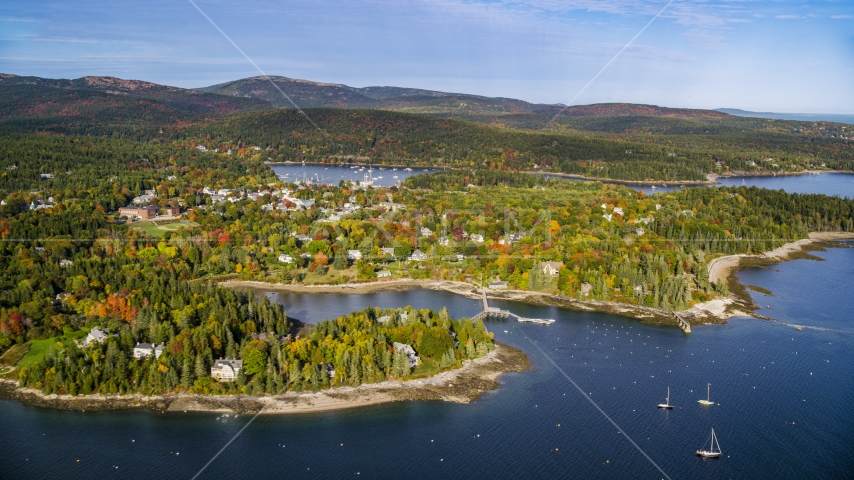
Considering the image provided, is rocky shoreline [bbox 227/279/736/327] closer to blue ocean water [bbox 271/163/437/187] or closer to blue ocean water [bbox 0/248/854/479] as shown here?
blue ocean water [bbox 0/248/854/479]

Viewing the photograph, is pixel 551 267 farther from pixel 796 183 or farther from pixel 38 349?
pixel 796 183

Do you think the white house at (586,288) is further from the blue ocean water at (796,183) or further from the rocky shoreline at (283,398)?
the blue ocean water at (796,183)

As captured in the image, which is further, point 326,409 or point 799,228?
point 799,228

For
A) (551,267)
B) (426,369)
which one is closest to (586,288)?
(551,267)

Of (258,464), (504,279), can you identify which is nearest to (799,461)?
(258,464)

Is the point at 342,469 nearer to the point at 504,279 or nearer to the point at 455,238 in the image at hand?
the point at 504,279
